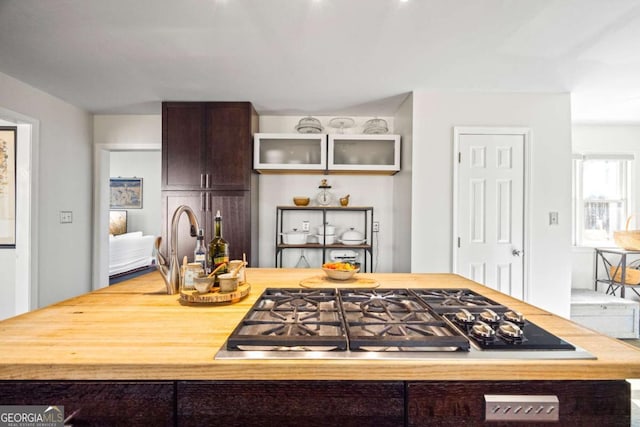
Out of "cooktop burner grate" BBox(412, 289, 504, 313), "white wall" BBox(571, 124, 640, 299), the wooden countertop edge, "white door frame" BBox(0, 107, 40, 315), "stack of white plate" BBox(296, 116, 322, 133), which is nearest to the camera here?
the wooden countertop edge

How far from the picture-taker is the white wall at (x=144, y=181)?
7.70 meters

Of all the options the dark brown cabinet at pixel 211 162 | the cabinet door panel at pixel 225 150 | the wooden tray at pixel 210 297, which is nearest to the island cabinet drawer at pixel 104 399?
the wooden tray at pixel 210 297

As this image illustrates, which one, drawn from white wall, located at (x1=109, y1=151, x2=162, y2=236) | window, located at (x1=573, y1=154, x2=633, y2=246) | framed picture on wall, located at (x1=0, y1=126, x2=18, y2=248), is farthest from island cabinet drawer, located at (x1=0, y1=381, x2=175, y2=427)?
white wall, located at (x1=109, y1=151, x2=162, y2=236)

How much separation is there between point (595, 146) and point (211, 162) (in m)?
4.72

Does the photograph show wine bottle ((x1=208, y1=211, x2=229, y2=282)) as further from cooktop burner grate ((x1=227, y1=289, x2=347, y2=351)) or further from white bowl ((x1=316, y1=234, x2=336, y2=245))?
white bowl ((x1=316, y1=234, x2=336, y2=245))

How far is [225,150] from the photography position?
330cm

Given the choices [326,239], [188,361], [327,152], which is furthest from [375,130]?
[188,361]

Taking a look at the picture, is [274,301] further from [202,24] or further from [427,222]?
[427,222]

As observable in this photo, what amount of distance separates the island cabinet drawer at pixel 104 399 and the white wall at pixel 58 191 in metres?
3.05

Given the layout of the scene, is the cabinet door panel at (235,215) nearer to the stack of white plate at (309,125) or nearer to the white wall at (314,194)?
the white wall at (314,194)

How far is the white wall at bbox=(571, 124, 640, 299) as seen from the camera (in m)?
3.98

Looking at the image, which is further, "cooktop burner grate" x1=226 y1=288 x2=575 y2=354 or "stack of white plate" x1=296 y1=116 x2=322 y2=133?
"stack of white plate" x1=296 y1=116 x2=322 y2=133

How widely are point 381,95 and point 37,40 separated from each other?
2712mm

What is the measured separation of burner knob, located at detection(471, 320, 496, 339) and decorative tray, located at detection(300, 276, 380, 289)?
644 mm
